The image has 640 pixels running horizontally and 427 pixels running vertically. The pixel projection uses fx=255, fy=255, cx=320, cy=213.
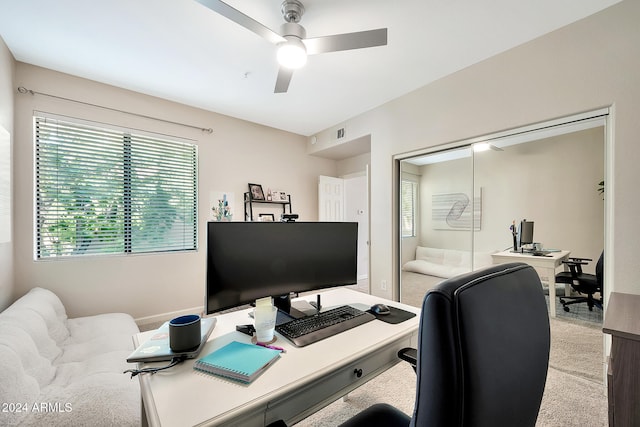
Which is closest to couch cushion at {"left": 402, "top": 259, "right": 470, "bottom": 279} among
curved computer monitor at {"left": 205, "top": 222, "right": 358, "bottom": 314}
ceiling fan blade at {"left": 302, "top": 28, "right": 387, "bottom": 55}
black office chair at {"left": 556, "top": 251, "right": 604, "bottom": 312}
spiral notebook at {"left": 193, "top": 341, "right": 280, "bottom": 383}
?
black office chair at {"left": 556, "top": 251, "right": 604, "bottom": 312}

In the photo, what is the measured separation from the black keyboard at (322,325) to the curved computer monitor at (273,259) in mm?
167

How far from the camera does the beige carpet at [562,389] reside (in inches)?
64.8

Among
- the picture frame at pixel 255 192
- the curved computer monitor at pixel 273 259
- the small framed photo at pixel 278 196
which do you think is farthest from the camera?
the small framed photo at pixel 278 196

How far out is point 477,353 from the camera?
51 cm

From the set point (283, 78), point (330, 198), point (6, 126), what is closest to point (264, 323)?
point (283, 78)

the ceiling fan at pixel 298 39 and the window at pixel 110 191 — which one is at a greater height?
the ceiling fan at pixel 298 39

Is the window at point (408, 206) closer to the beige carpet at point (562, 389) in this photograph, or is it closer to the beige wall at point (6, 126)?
the beige carpet at point (562, 389)

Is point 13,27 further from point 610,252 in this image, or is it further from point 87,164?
point 610,252

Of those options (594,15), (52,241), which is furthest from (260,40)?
(52,241)

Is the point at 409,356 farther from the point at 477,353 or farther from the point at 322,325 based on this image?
the point at 477,353

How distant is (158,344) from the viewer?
1.03 metres

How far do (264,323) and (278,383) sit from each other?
30cm

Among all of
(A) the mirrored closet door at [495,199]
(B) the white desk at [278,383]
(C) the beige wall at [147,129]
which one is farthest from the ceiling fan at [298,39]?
(C) the beige wall at [147,129]

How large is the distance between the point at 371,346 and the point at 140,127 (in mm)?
3495
